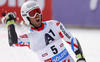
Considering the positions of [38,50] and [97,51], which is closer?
[38,50]

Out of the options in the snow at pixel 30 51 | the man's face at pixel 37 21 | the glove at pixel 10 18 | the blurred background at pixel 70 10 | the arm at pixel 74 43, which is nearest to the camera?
the arm at pixel 74 43

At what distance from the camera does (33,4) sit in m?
3.20

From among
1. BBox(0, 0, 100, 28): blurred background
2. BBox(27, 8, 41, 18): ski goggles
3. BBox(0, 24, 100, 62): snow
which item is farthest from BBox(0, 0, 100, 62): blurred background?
BBox(27, 8, 41, 18): ski goggles

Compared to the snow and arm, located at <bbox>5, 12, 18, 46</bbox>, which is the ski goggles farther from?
the snow

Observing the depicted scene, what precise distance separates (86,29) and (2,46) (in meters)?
3.76

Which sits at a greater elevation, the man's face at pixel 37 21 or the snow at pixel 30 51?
the man's face at pixel 37 21

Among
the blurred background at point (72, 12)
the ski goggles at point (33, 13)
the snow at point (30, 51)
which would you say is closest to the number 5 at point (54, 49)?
the ski goggles at point (33, 13)

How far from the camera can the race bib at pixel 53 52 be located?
10.4ft

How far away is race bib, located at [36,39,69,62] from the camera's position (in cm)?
318

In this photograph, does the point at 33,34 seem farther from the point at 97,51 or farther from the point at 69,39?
the point at 97,51

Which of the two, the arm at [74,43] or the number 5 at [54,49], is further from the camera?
the number 5 at [54,49]

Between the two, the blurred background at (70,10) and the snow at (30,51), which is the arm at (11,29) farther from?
the blurred background at (70,10)

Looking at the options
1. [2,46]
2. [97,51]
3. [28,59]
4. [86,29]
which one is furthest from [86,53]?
[86,29]

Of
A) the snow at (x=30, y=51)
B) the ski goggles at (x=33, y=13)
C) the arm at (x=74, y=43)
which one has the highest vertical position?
the ski goggles at (x=33, y=13)
